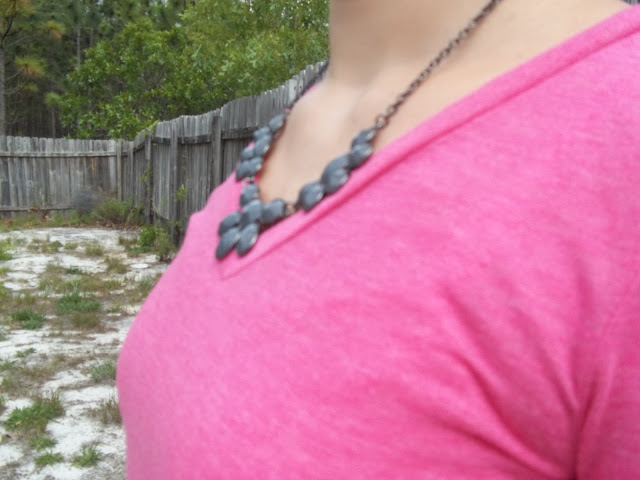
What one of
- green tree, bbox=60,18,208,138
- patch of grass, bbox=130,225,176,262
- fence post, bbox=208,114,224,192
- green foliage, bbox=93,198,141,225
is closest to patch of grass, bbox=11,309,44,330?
fence post, bbox=208,114,224,192

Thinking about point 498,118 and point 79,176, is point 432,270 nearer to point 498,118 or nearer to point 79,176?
point 498,118

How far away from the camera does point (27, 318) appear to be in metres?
5.58

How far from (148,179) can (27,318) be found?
510cm

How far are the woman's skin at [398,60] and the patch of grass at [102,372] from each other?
151 inches

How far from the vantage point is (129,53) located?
16609mm

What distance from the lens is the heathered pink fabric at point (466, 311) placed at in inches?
16.5

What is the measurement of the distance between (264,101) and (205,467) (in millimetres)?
4949

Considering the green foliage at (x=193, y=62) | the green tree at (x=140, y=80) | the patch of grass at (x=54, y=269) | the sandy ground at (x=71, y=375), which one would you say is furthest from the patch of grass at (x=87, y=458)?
the green tree at (x=140, y=80)

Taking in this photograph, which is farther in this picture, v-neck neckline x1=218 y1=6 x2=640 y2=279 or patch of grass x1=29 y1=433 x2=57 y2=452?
patch of grass x1=29 y1=433 x2=57 y2=452

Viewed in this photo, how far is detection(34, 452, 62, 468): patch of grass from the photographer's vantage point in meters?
3.31

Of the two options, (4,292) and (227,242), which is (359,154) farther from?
(4,292)

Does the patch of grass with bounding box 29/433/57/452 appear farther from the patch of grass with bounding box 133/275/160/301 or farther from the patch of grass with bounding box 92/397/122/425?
the patch of grass with bounding box 133/275/160/301

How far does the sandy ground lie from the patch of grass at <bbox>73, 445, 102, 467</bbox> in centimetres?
2

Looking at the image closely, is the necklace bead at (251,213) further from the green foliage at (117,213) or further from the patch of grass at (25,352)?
the green foliage at (117,213)
